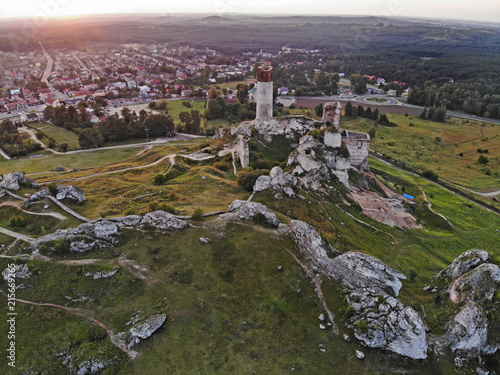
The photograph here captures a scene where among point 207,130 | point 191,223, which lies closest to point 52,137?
point 207,130

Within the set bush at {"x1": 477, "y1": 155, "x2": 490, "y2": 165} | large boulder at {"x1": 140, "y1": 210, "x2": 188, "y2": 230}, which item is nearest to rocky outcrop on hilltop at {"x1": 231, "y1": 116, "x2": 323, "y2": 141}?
large boulder at {"x1": 140, "y1": 210, "x2": 188, "y2": 230}

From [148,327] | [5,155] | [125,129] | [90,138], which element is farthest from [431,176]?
[5,155]

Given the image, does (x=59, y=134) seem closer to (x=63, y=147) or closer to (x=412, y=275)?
(x=63, y=147)

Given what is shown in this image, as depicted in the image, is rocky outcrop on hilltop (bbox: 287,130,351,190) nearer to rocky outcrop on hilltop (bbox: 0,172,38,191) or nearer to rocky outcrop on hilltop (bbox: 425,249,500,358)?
rocky outcrop on hilltop (bbox: 425,249,500,358)

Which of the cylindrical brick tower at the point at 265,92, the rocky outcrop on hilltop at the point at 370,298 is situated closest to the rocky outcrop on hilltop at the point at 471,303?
the rocky outcrop on hilltop at the point at 370,298

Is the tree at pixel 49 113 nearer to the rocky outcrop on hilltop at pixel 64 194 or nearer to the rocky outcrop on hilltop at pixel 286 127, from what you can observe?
the rocky outcrop on hilltop at pixel 286 127

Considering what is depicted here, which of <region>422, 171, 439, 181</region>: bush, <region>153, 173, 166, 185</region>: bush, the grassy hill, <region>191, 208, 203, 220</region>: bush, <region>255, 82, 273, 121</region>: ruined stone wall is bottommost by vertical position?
<region>422, 171, 439, 181</region>: bush

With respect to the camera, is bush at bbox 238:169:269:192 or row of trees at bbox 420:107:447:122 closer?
bush at bbox 238:169:269:192
